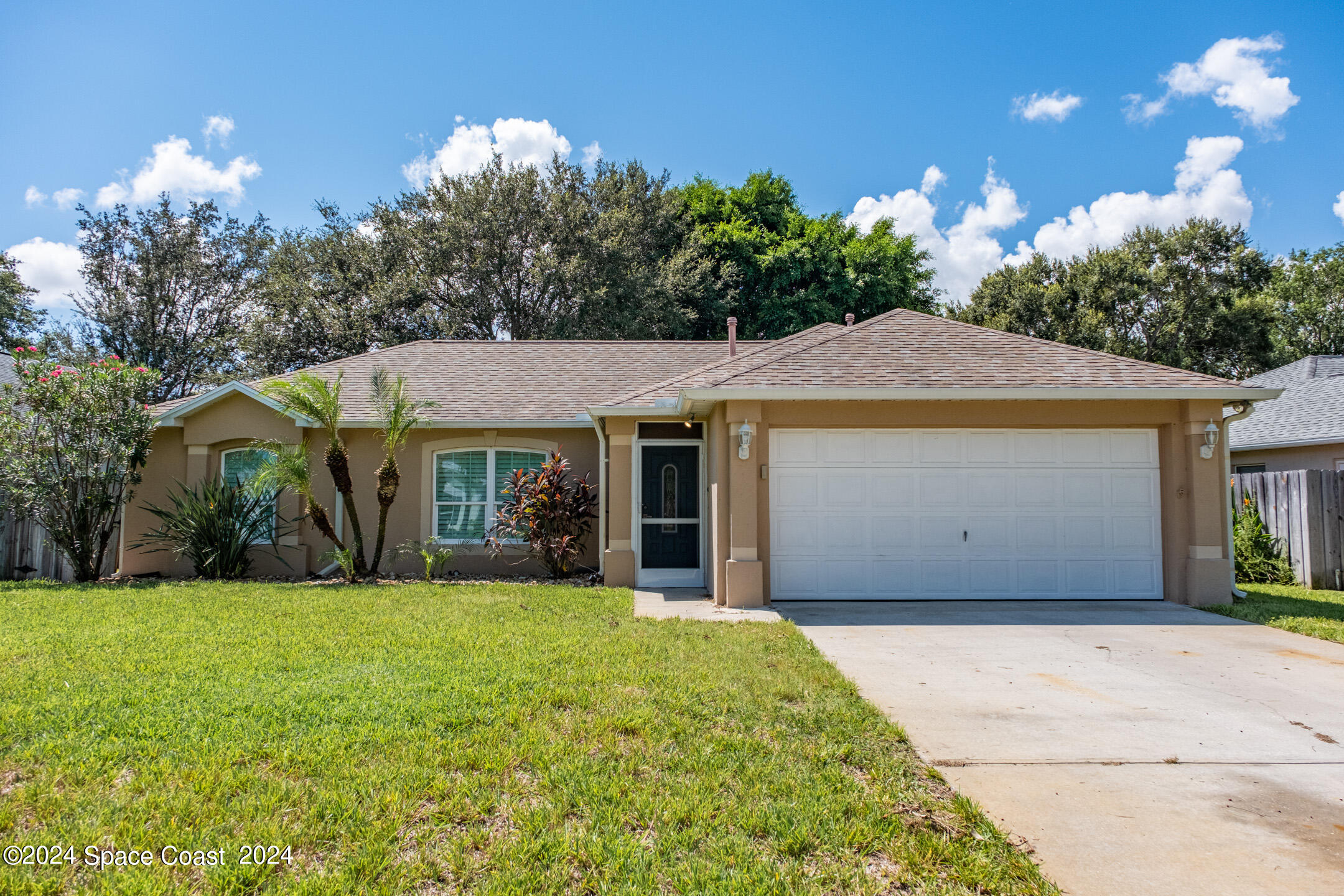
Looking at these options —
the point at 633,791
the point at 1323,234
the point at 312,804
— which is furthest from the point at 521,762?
the point at 1323,234

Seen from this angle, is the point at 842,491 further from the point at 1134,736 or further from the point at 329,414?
the point at 329,414

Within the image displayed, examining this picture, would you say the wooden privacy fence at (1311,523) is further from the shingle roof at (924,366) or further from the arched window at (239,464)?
the arched window at (239,464)

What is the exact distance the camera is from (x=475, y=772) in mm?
3723

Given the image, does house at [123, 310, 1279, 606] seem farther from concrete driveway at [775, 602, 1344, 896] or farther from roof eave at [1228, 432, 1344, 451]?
roof eave at [1228, 432, 1344, 451]

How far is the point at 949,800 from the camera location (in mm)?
3549

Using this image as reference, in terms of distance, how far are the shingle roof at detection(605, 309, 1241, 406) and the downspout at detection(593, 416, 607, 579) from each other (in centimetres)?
64

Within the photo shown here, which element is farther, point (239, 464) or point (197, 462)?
point (239, 464)

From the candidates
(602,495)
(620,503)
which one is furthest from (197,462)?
(620,503)

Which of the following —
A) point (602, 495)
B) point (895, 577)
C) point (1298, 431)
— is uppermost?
point (1298, 431)

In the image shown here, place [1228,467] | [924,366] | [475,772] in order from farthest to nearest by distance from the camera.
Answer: [924,366] → [1228,467] → [475,772]

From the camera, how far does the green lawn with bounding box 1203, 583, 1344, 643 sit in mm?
7645

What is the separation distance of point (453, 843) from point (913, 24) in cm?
1297

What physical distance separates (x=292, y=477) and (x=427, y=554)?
232 centimetres

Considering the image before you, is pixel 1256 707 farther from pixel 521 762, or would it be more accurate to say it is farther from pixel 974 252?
pixel 974 252
